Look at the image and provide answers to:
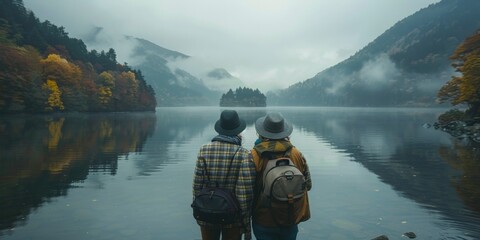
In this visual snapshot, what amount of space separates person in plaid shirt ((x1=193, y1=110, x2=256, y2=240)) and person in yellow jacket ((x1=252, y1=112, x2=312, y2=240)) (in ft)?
0.47

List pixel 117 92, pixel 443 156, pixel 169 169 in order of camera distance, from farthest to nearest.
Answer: pixel 117 92
pixel 443 156
pixel 169 169

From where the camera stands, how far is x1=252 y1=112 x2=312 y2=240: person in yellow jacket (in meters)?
5.13

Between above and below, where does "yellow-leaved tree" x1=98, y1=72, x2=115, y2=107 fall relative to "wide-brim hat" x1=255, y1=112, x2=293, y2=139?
Answer: above

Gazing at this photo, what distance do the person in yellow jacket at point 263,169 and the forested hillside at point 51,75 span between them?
77.5 m

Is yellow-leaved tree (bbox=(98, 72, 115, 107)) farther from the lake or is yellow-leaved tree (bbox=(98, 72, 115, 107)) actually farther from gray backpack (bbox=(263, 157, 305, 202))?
gray backpack (bbox=(263, 157, 305, 202))

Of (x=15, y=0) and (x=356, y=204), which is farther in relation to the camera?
(x=15, y=0)

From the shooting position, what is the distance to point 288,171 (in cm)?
490

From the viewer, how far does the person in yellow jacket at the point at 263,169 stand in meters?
5.13

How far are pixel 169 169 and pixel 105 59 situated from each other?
5770 inches

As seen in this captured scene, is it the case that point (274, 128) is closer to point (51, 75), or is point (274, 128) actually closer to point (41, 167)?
point (41, 167)

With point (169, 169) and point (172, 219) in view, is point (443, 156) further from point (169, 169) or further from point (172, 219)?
point (172, 219)

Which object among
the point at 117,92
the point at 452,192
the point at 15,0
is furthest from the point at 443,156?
the point at 15,0

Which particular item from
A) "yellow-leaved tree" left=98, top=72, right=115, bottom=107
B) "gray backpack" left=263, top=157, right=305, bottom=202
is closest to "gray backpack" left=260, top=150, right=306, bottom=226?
"gray backpack" left=263, top=157, right=305, bottom=202

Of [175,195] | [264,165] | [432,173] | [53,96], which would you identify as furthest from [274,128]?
[53,96]
